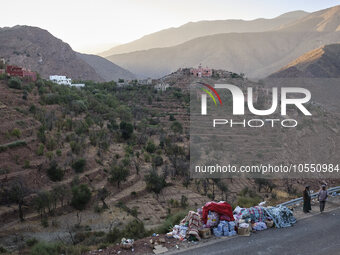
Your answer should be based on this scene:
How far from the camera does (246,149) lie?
Answer: 80.3 feet

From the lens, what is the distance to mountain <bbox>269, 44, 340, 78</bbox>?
59.5 metres

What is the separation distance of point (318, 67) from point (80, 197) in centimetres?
6125

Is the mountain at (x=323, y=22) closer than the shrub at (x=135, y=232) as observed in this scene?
No

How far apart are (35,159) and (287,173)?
16.3 m

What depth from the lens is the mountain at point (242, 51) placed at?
119 metres

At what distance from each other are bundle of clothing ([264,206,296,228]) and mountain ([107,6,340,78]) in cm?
10379

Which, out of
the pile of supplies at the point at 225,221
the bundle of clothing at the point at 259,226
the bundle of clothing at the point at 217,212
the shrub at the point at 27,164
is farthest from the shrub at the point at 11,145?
the bundle of clothing at the point at 259,226

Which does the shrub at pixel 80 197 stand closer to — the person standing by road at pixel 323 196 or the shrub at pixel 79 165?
the shrub at pixel 79 165

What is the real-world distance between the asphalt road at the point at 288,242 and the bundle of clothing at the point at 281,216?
0.39 ft

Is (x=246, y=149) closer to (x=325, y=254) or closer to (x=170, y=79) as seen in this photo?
(x=325, y=254)

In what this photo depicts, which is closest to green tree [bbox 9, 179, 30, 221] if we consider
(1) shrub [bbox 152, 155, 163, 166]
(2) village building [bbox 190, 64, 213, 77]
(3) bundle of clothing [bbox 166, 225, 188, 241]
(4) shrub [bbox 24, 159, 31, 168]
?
(4) shrub [bbox 24, 159, 31, 168]

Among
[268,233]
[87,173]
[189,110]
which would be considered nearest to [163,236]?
[268,233]

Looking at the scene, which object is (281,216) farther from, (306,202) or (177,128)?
(177,128)

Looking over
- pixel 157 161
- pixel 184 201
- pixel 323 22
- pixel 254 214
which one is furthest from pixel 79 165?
pixel 323 22
